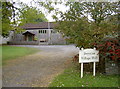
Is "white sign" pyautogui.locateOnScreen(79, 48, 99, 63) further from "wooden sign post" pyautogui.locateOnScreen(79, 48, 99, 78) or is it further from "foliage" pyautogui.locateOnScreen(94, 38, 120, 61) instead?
"foliage" pyautogui.locateOnScreen(94, 38, 120, 61)

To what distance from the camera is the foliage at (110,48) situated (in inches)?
166

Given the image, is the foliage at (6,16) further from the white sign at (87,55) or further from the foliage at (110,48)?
the foliage at (110,48)

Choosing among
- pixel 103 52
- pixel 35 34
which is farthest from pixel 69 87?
pixel 35 34

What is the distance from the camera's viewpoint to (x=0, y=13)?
257 inches

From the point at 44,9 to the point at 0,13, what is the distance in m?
2.47

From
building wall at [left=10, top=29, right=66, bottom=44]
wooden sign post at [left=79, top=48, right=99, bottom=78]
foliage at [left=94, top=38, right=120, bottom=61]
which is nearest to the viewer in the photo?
foliage at [left=94, top=38, right=120, bottom=61]

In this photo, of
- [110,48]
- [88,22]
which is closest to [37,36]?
[88,22]

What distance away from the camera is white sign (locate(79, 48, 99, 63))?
4586 millimetres

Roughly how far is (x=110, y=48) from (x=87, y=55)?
808mm

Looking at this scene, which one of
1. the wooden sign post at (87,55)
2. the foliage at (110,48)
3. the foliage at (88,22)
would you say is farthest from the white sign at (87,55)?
the foliage at (88,22)

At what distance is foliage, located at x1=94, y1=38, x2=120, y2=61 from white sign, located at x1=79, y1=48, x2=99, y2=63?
24 cm

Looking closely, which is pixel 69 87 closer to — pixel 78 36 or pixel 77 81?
pixel 77 81

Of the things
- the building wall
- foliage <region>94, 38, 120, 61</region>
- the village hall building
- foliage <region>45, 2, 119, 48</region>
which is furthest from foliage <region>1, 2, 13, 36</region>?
the village hall building

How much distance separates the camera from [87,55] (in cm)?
468
